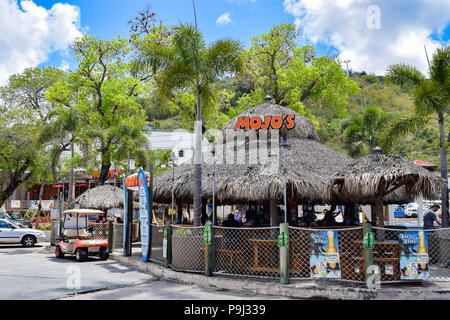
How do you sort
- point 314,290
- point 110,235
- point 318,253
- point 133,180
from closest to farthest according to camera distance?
1. point 314,290
2. point 318,253
3. point 133,180
4. point 110,235

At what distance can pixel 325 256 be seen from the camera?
842 centimetres

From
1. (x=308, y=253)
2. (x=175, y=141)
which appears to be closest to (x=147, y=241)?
(x=308, y=253)

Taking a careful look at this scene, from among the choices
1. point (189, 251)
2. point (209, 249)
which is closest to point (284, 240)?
point (209, 249)

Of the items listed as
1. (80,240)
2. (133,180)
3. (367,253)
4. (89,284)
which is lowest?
(89,284)

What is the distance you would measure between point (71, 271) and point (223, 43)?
28.8 feet

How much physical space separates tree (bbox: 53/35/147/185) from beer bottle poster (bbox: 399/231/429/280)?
61.4 ft

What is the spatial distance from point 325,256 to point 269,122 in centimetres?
720

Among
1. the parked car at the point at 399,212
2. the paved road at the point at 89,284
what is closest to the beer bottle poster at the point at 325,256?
the paved road at the point at 89,284

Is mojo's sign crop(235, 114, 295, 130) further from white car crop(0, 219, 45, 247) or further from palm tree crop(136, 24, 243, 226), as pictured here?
white car crop(0, 219, 45, 247)

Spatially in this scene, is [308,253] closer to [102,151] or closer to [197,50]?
[197,50]

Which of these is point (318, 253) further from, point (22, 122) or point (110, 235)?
point (22, 122)

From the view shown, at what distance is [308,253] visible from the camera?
9.13m

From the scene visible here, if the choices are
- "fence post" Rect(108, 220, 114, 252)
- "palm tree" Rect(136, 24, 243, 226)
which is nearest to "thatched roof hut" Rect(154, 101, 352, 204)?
"palm tree" Rect(136, 24, 243, 226)

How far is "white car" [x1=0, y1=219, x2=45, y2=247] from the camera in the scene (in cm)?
2075
